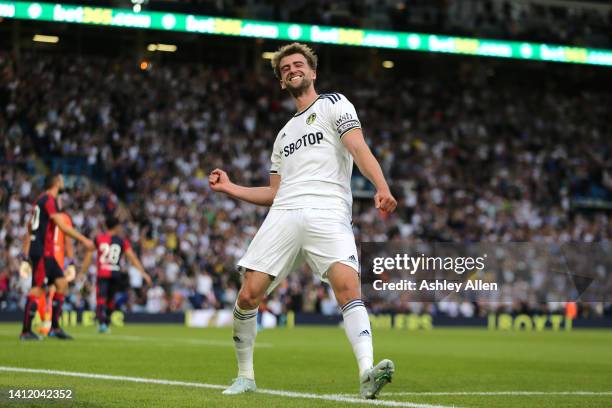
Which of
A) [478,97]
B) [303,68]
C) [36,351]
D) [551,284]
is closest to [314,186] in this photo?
[303,68]

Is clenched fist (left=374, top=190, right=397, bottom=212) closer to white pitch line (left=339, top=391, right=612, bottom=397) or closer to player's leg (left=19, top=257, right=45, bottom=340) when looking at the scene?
white pitch line (left=339, top=391, right=612, bottom=397)

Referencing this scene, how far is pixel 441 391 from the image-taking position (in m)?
8.70

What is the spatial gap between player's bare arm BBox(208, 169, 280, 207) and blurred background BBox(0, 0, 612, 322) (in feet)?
57.7

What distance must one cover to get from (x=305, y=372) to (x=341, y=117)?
13.2ft

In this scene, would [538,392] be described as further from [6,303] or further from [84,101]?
[84,101]

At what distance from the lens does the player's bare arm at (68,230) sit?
563 inches

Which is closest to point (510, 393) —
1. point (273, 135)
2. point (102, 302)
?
point (102, 302)

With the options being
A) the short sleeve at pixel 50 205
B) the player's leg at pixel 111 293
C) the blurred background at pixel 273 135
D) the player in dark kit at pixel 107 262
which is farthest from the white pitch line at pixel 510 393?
the blurred background at pixel 273 135

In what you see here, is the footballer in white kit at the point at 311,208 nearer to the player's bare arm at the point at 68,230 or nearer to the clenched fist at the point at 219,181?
the clenched fist at the point at 219,181

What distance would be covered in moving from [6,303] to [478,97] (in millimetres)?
21940

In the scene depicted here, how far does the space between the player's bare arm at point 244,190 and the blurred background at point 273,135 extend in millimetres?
17575

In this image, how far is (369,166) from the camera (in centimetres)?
726

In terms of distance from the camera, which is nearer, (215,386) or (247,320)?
(247,320)

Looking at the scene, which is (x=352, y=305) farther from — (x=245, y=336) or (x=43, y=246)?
(x=43, y=246)
